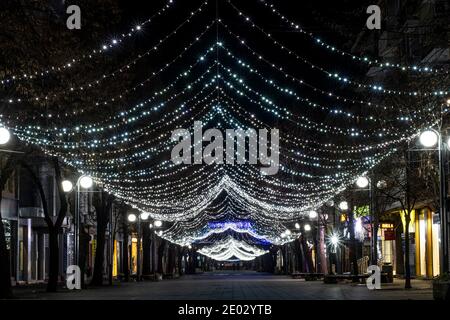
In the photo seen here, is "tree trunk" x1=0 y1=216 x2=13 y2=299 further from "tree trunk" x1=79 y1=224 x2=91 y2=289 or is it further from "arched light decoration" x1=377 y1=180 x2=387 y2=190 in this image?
"arched light decoration" x1=377 y1=180 x2=387 y2=190

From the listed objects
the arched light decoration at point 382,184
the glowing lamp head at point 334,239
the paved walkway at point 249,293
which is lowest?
the paved walkway at point 249,293

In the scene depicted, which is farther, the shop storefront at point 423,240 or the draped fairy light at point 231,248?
the draped fairy light at point 231,248

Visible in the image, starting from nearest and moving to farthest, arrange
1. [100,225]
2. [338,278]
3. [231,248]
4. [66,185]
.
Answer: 1. [66,185]
2. [338,278]
3. [100,225]
4. [231,248]

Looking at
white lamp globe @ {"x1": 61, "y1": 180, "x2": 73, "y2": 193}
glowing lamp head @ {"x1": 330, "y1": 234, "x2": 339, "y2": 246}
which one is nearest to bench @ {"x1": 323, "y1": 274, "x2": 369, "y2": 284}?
glowing lamp head @ {"x1": 330, "y1": 234, "x2": 339, "y2": 246}

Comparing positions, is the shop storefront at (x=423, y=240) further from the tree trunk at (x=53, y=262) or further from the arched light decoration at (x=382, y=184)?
the tree trunk at (x=53, y=262)

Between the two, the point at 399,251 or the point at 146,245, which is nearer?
the point at 399,251

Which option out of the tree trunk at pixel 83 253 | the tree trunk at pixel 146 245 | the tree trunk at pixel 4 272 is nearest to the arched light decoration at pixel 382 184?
the tree trunk at pixel 83 253

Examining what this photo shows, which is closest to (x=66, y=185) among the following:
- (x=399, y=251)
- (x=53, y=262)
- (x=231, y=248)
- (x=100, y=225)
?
(x=53, y=262)

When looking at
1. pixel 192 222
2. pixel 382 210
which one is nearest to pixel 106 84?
pixel 382 210

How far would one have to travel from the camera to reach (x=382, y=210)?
5184cm

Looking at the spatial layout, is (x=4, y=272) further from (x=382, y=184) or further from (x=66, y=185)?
(x=382, y=184)

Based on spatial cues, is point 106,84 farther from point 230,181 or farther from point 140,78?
point 230,181

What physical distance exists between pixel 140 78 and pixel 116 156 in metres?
3.97

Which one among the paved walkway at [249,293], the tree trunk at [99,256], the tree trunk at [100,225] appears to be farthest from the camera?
the tree trunk at [100,225]
